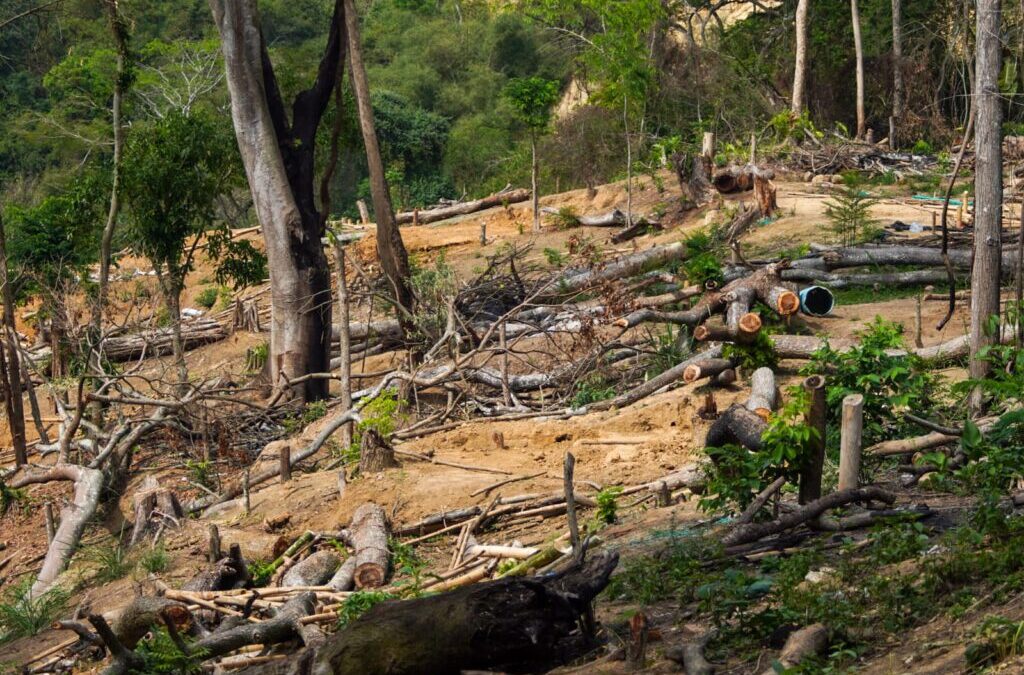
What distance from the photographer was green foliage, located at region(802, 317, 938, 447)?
7.59m

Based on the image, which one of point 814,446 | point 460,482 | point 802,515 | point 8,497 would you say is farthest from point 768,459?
point 8,497

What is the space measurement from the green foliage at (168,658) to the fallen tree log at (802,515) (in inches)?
112

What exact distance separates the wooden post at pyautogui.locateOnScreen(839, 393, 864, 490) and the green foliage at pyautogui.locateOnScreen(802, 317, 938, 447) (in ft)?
2.67

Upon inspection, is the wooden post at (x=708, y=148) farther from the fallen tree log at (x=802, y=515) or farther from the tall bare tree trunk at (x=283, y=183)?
the fallen tree log at (x=802, y=515)

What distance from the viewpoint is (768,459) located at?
6.69 meters

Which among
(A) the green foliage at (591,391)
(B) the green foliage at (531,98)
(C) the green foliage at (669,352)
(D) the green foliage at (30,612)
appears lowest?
(D) the green foliage at (30,612)

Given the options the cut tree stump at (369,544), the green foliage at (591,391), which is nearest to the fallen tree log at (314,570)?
the cut tree stump at (369,544)

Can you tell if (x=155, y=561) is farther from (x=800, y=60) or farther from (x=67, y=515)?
(x=800, y=60)

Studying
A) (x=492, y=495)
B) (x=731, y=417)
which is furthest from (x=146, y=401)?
(x=731, y=417)

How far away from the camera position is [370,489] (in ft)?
32.2

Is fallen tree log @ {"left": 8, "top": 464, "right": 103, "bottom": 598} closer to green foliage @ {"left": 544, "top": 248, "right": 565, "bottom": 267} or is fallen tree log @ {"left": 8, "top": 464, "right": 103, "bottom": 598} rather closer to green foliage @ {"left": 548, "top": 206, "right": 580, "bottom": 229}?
green foliage @ {"left": 544, "top": 248, "right": 565, "bottom": 267}

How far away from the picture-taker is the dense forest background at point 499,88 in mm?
22344

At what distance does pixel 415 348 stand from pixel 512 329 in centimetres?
113

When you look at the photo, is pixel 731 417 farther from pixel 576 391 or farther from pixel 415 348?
pixel 415 348
